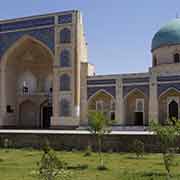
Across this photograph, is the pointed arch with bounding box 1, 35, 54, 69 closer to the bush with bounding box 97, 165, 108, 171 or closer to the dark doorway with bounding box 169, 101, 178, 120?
the dark doorway with bounding box 169, 101, 178, 120

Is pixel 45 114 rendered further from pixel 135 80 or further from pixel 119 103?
pixel 135 80

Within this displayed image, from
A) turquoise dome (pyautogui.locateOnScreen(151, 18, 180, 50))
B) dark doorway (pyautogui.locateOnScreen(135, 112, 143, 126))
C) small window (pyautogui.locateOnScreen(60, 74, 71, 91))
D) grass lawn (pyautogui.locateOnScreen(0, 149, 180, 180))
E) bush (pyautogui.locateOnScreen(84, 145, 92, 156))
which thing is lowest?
Answer: grass lawn (pyautogui.locateOnScreen(0, 149, 180, 180))

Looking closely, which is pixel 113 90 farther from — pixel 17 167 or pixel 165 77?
pixel 17 167

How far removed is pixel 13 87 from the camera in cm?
3122

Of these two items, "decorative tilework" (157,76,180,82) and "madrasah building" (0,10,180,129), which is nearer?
"decorative tilework" (157,76,180,82)

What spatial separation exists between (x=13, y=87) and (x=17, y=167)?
20.7 meters

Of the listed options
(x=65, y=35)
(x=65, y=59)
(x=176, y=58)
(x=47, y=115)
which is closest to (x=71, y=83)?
(x=65, y=59)

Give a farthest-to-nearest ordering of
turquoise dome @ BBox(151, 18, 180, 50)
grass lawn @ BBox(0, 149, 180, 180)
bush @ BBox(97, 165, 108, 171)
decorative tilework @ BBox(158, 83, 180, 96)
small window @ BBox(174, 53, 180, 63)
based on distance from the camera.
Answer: turquoise dome @ BBox(151, 18, 180, 50) < small window @ BBox(174, 53, 180, 63) < decorative tilework @ BBox(158, 83, 180, 96) < bush @ BBox(97, 165, 108, 171) < grass lawn @ BBox(0, 149, 180, 180)

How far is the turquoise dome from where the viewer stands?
98.2 ft

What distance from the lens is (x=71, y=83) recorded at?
27.6 meters

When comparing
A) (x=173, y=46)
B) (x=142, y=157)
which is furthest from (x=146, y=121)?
(x=142, y=157)

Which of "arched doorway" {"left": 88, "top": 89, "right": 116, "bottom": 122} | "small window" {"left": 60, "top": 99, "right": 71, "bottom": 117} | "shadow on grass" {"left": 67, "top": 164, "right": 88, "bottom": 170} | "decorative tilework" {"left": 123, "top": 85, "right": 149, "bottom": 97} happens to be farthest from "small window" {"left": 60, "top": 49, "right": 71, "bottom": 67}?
"shadow on grass" {"left": 67, "top": 164, "right": 88, "bottom": 170}

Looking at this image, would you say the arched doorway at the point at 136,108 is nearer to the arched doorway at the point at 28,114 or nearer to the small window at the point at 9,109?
the arched doorway at the point at 28,114

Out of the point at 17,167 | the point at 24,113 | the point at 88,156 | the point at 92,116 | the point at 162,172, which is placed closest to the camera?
the point at 162,172
